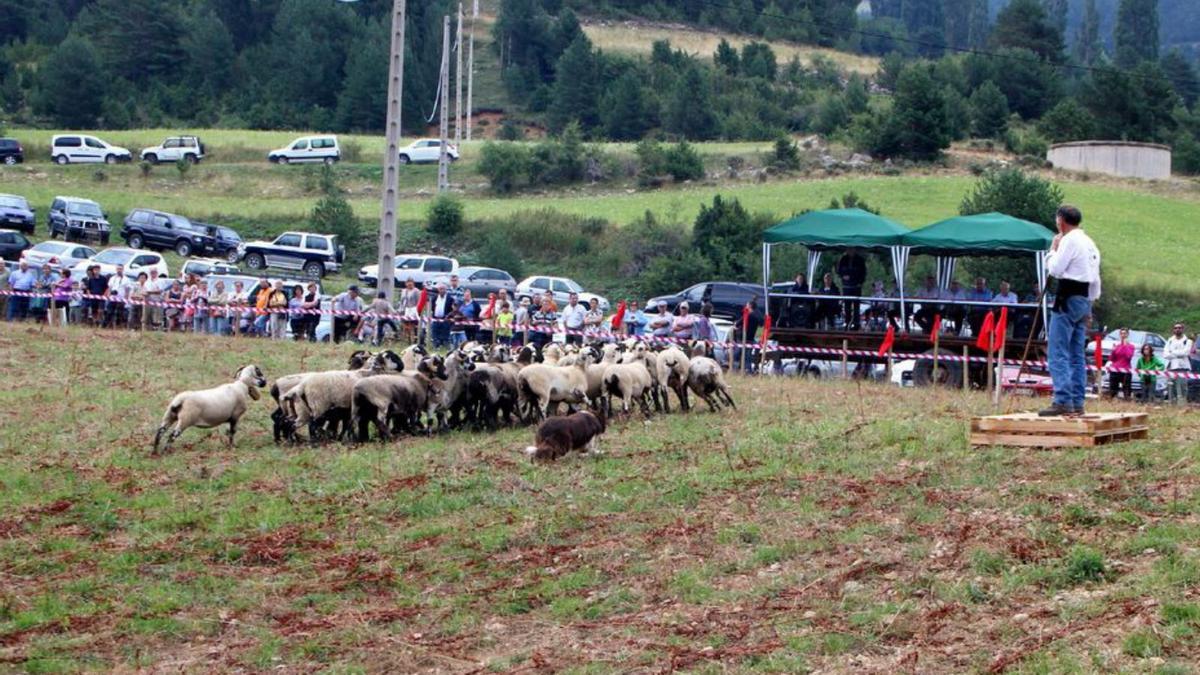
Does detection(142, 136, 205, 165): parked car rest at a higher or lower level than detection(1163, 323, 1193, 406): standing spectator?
higher

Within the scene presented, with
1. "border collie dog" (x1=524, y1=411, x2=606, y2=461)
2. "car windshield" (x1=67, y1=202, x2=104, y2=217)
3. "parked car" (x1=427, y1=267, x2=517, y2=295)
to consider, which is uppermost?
"car windshield" (x1=67, y1=202, x2=104, y2=217)

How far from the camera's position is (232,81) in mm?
115312

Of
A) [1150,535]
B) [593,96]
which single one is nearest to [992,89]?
[593,96]

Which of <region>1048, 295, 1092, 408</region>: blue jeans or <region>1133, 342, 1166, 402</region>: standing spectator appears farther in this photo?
<region>1133, 342, 1166, 402</region>: standing spectator

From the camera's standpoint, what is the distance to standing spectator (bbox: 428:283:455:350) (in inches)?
1247

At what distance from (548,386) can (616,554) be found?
21.9 feet

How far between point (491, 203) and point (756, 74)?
2263 inches

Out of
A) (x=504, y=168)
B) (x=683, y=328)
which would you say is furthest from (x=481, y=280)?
(x=504, y=168)

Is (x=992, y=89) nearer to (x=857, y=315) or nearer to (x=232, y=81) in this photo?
(x=232, y=81)

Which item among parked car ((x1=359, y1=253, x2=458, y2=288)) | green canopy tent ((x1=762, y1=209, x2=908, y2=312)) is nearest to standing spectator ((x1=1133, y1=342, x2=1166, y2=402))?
green canopy tent ((x1=762, y1=209, x2=908, y2=312))

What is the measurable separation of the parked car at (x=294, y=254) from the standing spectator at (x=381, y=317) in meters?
20.1

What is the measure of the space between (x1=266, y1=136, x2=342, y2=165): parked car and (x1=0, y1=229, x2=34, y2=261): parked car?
31.7 meters

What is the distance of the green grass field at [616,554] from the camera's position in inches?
424

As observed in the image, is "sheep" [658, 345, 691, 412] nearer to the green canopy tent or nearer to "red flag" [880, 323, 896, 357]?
"red flag" [880, 323, 896, 357]
